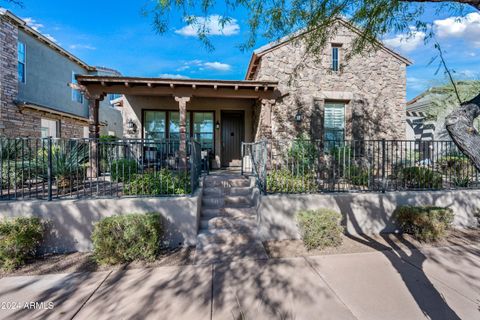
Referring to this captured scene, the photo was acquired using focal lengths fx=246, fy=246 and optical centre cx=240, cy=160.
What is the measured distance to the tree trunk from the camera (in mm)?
1936

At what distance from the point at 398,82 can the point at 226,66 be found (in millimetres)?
6876

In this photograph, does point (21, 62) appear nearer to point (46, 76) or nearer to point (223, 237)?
point (46, 76)

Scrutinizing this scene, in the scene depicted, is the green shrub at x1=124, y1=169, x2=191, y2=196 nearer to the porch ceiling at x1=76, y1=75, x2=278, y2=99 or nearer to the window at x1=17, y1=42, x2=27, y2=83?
the porch ceiling at x1=76, y1=75, x2=278, y2=99

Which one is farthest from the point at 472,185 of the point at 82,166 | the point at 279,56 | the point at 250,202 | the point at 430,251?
the point at 82,166

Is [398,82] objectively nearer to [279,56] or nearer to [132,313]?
[279,56]

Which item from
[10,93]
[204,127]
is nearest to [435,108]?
[204,127]

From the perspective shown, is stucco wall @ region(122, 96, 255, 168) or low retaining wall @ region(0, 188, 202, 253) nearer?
low retaining wall @ region(0, 188, 202, 253)

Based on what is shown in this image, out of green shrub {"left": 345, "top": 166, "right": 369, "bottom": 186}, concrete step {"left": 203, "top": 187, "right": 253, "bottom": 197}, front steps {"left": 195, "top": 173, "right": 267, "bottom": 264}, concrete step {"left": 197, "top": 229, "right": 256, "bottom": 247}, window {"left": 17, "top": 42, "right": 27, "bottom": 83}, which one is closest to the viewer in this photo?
front steps {"left": 195, "top": 173, "right": 267, "bottom": 264}

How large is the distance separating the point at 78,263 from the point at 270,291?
3.03 meters

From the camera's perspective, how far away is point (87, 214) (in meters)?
4.25

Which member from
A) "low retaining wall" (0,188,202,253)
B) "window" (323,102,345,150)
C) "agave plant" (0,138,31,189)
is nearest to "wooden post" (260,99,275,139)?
"window" (323,102,345,150)

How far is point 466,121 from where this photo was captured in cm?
199

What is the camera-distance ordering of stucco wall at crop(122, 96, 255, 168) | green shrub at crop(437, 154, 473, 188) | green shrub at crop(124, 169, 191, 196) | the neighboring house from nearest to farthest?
green shrub at crop(124, 169, 191, 196) → green shrub at crop(437, 154, 473, 188) → stucco wall at crop(122, 96, 255, 168) → the neighboring house

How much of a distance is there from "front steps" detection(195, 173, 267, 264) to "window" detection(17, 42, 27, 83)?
33.3ft
